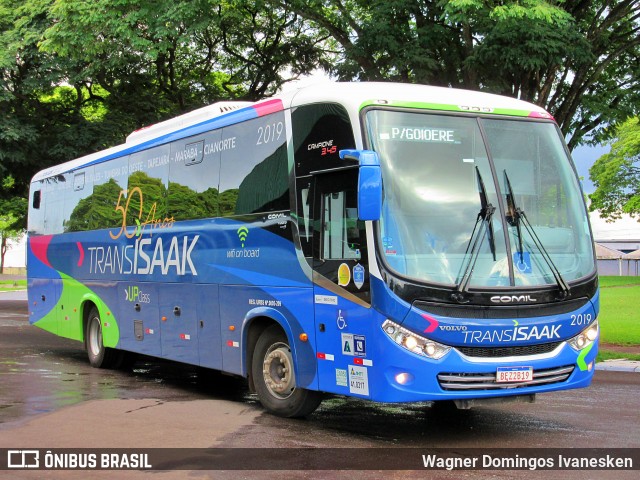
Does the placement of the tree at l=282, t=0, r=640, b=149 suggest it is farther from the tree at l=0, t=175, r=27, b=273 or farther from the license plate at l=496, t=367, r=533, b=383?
the tree at l=0, t=175, r=27, b=273

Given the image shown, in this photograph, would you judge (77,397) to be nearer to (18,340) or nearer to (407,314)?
(407,314)

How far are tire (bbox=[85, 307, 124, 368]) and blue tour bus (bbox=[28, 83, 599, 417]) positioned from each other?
13.6ft

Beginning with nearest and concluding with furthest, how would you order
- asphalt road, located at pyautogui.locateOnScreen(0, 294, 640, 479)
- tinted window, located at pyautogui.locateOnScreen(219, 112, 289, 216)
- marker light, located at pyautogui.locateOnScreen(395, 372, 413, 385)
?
marker light, located at pyautogui.locateOnScreen(395, 372, 413, 385) < asphalt road, located at pyautogui.locateOnScreen(0, 294, 640, 479) < tinted window, located at pyautogui.locateOnScreen(219, 112, 289, 216)

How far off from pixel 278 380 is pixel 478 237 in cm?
303

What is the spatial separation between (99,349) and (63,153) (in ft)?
39.7

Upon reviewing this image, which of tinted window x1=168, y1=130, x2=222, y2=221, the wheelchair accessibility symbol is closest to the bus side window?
tinted window x1=168, y1=130, x2=222, y2=221

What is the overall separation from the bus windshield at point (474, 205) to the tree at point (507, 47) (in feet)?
21.9

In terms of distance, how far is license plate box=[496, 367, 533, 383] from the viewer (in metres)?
8.50

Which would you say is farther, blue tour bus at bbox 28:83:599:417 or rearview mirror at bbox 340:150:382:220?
blue tour bus at bbox 28:83:599:417

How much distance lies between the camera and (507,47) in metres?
16.3

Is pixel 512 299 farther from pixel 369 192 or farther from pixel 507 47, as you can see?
pixel 507 47

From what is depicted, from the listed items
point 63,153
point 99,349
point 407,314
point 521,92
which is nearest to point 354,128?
point 407,314

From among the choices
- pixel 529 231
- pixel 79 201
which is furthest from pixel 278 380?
pixel 79 201

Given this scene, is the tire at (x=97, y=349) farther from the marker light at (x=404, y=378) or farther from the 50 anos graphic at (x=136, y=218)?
the marker light at (x=404, y=378)
